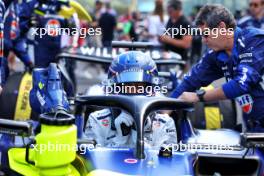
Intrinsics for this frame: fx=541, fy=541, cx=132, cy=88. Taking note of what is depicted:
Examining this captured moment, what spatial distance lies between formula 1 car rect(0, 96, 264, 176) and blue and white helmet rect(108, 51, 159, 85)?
313mm

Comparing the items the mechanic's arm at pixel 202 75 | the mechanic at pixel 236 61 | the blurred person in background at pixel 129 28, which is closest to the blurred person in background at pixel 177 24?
the blurred person in background at pixel 129 28

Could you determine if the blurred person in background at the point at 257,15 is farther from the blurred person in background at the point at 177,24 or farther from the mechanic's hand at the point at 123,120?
the mechanic's hand at the point at 123,120

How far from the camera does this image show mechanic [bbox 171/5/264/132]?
136 inches

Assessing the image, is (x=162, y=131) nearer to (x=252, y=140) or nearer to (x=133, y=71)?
(x=133, y=71)

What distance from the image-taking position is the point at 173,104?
9.41 feet

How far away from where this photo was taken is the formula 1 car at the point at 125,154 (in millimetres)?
2281

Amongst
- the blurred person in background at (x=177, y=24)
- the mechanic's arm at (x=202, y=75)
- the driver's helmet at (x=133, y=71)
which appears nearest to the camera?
the driver's helmet at (x=133, y=71)

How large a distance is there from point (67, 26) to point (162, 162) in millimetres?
4460

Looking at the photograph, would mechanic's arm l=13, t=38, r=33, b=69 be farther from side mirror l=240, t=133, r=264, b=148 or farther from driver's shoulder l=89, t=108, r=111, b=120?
side mirror l=240, t=133, r=264, b=148

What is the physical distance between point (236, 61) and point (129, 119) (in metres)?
1.00

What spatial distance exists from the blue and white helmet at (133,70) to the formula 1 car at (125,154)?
12.3 inches

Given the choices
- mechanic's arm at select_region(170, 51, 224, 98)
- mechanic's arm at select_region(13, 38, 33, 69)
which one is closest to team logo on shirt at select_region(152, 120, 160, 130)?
mechanic's arm at select_region(170, 51, 224, 98)

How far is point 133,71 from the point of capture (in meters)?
3.19

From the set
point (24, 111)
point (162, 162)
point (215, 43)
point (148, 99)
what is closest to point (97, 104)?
point (148, 99)
